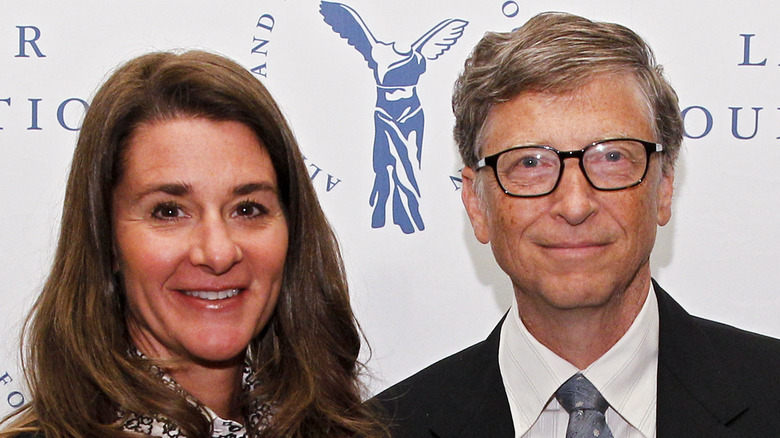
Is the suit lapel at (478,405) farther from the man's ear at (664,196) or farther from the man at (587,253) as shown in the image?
the man's ear at (664,196)

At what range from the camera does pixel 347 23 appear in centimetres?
257

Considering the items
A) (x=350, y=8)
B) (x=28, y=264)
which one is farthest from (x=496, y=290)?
(x=28, y=264)

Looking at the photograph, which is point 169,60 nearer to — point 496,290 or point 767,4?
point 496,290

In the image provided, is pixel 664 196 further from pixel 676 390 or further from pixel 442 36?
pixel 442 36

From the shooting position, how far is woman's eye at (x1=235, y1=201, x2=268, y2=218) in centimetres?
184

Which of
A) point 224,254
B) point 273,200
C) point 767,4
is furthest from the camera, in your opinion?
point 767,4

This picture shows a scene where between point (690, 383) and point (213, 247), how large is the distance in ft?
3.25

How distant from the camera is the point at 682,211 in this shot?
8.54 ft

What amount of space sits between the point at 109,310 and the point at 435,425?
73 centimetres

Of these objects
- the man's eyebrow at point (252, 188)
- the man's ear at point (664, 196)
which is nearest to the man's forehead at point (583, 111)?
the man's ear at point (664, 196)

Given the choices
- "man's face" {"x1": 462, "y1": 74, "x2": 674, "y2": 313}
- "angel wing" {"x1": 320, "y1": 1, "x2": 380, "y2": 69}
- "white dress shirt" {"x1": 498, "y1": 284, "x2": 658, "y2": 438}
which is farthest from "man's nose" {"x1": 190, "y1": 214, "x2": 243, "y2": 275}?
"angel wing" {"x1": 320, "y1": 1, "x2": 380, "y2": 69}

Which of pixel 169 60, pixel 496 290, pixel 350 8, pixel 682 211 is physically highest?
pixel 350 8

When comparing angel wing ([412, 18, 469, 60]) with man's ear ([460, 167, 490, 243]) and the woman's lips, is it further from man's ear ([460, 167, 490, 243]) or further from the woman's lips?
the woman's lips

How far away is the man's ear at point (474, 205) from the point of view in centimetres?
211
